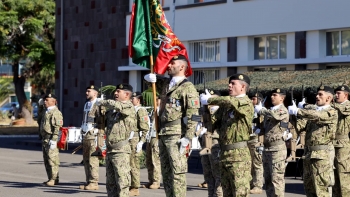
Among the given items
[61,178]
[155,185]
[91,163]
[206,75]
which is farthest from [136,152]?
[206,75]

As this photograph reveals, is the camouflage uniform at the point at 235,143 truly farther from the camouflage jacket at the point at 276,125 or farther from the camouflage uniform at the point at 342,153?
the camouflage uniform at the point at 342,153

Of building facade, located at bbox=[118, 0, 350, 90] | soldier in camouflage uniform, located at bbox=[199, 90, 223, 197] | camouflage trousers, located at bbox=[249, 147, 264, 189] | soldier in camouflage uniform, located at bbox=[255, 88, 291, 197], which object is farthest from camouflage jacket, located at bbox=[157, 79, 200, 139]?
building facade, located at bbox=[118, 0, 350, 90]

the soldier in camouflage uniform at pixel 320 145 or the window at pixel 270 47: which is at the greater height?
the window at pixel 270 47

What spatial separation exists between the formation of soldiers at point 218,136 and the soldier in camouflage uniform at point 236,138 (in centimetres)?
1

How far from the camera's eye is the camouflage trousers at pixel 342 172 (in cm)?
1240

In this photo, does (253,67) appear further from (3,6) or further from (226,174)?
(3,6)

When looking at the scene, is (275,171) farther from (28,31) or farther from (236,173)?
(28,31)

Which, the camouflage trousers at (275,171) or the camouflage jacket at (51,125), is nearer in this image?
the camouflage trousers at (275,171)

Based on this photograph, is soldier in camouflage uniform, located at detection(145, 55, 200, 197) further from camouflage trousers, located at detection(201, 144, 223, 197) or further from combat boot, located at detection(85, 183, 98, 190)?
combat boot, located at detection(85, 183, 98, 190)

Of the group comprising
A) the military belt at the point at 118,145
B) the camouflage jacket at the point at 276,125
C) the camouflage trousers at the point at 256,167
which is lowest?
the camouflage trousers at the point at 256,167

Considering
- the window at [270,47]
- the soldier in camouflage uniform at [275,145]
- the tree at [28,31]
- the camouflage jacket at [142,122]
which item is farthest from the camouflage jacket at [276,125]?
the tree at [28,31]

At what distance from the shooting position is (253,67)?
2561 centimetres

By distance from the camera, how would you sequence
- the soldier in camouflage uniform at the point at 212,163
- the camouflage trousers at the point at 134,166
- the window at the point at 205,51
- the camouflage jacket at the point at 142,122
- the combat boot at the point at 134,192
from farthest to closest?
the window at the point at 205,51
the camouflage trousers at the point at 134,166
the combat boot at the point at 134,192
the camouflage jacket at the point at 142,122
the soldier in camouflage uniform at the point at 212,163

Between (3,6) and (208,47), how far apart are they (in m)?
19.4
